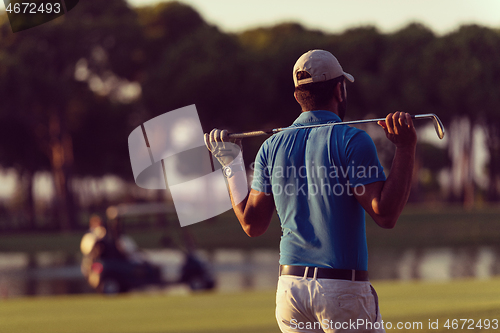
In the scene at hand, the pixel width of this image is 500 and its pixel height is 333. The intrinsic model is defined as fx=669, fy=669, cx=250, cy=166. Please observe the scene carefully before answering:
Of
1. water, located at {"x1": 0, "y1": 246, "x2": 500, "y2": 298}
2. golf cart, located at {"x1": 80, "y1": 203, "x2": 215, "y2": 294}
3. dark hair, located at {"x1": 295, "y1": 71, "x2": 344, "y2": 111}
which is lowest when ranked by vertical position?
water, located at {"x1": 0, "y1": 246, "x2": 500, "y2": 298}

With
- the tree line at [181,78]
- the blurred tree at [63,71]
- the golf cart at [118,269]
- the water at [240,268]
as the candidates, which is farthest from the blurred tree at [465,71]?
the golf cart at [118,269]

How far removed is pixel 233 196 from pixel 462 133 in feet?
114

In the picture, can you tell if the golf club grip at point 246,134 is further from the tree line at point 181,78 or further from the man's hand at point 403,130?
the tree line at point 181,78

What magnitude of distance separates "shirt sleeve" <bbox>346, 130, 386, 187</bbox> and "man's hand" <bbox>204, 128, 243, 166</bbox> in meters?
0.74

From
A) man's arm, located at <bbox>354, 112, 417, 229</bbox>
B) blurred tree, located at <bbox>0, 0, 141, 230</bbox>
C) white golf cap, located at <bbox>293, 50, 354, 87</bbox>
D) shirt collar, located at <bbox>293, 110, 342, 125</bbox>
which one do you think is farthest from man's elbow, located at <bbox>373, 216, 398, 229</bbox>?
blurred tree, located at <bbox>0, 0, 141, 230</bbox>

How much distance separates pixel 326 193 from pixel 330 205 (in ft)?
0.14

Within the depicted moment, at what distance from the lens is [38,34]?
96.1 feet

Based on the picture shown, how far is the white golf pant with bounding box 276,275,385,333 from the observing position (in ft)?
7.22

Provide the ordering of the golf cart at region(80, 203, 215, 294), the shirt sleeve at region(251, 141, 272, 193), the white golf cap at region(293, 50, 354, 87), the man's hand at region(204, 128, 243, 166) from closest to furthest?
1. the white golf cap at region(293, 50, 354, 87)
2. the shirt sleeve at region(251, 141, 272, 193)
3. the man's hand at region(204, 128, 243, 166)
4. the golf cart at region(80, 203, 215, 294)

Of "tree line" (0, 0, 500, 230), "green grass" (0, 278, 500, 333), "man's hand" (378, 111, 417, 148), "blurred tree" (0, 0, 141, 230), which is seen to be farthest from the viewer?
"tree line" (0, 0, 500, 230)

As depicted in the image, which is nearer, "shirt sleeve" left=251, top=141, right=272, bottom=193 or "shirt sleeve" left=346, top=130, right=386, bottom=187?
"shirt sleeve" left=346, top=130, right=386, bottom=187

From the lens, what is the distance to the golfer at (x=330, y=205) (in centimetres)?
217

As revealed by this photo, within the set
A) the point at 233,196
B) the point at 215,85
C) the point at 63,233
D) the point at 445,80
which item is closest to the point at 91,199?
the point at 63,233

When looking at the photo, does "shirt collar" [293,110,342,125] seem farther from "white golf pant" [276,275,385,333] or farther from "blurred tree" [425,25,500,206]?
"blurred tree" [425,25,500,206]
